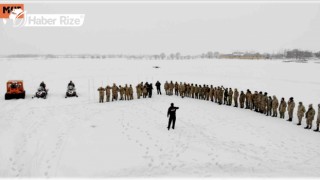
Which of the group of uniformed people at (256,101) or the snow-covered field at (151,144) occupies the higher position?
the group of uniformed people at (256,101)

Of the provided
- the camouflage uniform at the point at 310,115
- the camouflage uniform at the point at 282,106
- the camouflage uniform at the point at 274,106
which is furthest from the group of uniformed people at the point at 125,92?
the camouflage uniform at the point at 310,115

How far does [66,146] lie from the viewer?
10.5m

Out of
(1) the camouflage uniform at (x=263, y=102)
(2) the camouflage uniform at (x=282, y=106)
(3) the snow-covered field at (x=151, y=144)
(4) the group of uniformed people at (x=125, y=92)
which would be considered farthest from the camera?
(4) the group of uniformed people at (x=125, y=92)

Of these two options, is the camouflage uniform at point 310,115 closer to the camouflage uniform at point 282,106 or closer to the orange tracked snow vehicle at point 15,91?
the camouflage uniform at point 282,106

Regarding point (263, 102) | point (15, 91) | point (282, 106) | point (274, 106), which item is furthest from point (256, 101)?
point (15, 91)

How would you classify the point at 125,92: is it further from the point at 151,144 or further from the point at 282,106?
the point at 282,106

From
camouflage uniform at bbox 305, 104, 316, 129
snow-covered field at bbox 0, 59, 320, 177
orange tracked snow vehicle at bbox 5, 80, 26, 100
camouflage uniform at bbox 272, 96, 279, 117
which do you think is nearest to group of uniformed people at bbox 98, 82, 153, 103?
snow-covered field at bbox 0, 59, 320, 177

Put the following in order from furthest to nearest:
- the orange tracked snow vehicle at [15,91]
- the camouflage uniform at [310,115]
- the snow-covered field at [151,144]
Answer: the orange tracked snow vehicle at [15,91]
the camouflage uniform at [310,115]
the snow-covered field at [151,144]

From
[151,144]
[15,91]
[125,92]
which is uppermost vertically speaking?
[125,92]

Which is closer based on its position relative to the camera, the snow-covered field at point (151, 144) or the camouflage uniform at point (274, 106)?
the snow-covered field at point (151, 144)

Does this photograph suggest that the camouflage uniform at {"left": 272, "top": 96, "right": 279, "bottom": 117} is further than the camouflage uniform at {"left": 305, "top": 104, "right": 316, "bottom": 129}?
Yes

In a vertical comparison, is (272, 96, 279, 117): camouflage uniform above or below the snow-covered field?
above

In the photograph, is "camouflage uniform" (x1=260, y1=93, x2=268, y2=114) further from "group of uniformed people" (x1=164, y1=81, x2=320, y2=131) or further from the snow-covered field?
the snow-covered field

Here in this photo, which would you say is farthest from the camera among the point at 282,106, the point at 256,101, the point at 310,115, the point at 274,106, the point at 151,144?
the point at 256,101
